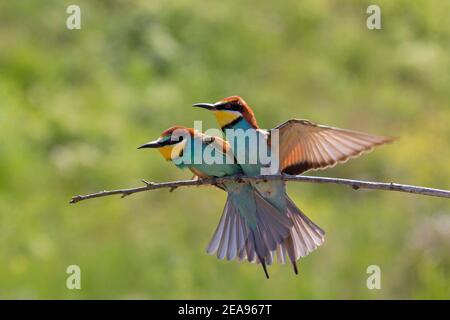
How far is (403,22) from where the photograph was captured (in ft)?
29.6

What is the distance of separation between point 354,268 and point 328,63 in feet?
9.56

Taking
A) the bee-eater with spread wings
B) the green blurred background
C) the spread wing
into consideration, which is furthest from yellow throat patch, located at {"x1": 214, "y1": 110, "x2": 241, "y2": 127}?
the green blurred background

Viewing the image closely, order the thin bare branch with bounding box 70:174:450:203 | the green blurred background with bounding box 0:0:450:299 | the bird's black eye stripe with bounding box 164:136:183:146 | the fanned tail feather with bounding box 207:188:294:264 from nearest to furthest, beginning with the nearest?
the thin bare branch with bounding box 70:174:450:203
the bird's black eye stripe with bounding box 164:136:183:146
the fanned tail feather with bounding box 207:188:294:264
the green blurred background with bounding box 0:0:450:299

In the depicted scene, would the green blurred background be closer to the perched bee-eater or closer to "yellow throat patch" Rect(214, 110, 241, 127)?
the perched bee-eater

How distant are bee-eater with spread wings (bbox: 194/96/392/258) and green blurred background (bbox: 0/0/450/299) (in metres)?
1.88

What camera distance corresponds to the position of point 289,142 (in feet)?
10.7

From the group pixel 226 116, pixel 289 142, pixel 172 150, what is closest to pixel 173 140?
pixel 172 150

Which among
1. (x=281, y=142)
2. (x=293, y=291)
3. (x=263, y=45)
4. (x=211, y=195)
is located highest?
(x=263, y=45)

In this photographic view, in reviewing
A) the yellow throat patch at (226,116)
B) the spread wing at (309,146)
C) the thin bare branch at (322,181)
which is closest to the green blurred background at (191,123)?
the spread wing at (309,146)

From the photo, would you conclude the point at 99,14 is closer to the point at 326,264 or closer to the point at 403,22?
the point at 403,22

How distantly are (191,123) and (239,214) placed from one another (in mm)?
3573

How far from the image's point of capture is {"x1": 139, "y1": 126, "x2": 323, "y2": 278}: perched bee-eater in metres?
3.16

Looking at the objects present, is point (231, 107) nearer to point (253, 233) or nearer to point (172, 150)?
point (172, 150)

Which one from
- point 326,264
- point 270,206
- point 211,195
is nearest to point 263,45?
point 211,195
